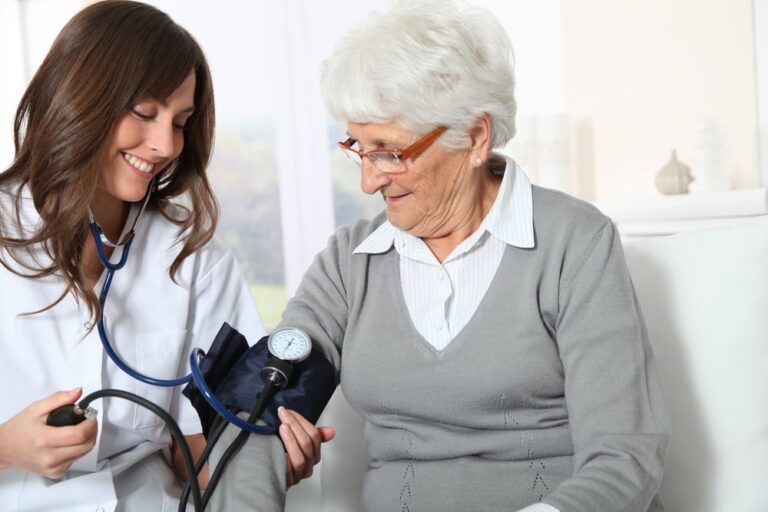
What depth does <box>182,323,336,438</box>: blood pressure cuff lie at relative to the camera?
1.33m

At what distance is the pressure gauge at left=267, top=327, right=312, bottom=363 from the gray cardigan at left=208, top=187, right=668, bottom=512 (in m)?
0.10

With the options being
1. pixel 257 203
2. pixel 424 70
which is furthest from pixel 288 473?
pixel 257 203

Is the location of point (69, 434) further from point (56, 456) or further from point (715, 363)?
point (715, 363)

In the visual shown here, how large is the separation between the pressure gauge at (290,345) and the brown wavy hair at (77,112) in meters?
0.34

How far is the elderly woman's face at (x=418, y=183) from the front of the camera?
4.54 ft

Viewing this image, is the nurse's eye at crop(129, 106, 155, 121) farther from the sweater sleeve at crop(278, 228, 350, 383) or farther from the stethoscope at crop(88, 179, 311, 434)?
the sweater sleeve at crop(278, 228, 350, 383)

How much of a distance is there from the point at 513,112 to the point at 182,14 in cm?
329

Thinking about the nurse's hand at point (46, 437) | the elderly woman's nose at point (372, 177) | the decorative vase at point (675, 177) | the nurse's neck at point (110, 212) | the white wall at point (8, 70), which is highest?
the white wall at point (8, 70)

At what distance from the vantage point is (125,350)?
5.08 ft

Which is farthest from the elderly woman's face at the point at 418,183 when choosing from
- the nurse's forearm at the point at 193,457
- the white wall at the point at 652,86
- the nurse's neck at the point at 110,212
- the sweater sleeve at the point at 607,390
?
the white wall at the point at 652,86

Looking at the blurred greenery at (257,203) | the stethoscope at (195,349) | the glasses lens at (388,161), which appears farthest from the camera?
the blurred greenery at (257,203)

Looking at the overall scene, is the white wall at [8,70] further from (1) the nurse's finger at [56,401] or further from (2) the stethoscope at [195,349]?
(1) the nurse's finger at [56,401]

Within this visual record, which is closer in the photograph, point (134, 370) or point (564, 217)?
point (564, 217)

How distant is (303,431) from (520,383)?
0.35 m
